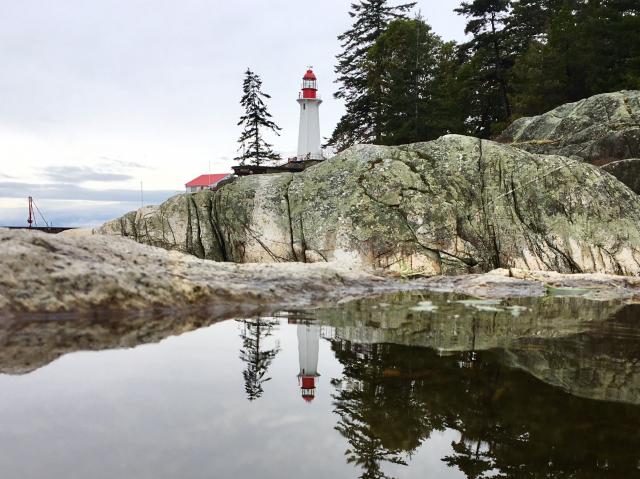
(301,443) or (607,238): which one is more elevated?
(607,238)

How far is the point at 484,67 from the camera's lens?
138ft

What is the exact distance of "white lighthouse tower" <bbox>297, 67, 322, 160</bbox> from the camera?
4731 cm

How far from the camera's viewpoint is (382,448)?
289 cm

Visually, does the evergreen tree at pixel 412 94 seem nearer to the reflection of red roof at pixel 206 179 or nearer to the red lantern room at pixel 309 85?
the red lantern room at pixel 309 85

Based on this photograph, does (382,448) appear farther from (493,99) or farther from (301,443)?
→ (493,99)

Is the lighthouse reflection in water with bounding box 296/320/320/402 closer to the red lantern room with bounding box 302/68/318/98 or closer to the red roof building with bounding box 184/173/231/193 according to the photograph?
the red lantern room with bounding box 302/68/318/98

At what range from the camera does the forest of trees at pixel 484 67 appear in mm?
33125

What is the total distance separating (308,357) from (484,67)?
142 ft

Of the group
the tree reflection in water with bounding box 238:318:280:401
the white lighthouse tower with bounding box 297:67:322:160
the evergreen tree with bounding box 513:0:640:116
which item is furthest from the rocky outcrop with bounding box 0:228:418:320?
the white lighthouse tower with bounding box 297:67:322:160

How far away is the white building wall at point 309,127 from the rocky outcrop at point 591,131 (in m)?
23.2

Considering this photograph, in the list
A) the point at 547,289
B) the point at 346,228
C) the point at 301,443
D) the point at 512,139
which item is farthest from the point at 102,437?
the point at 512,139

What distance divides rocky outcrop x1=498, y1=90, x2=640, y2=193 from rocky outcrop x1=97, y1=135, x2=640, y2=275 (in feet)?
19.5

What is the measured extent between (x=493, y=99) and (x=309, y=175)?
3177cm

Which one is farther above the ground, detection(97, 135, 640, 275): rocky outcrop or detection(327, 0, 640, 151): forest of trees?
detection(327, 0, 640, 151): forest of trees
